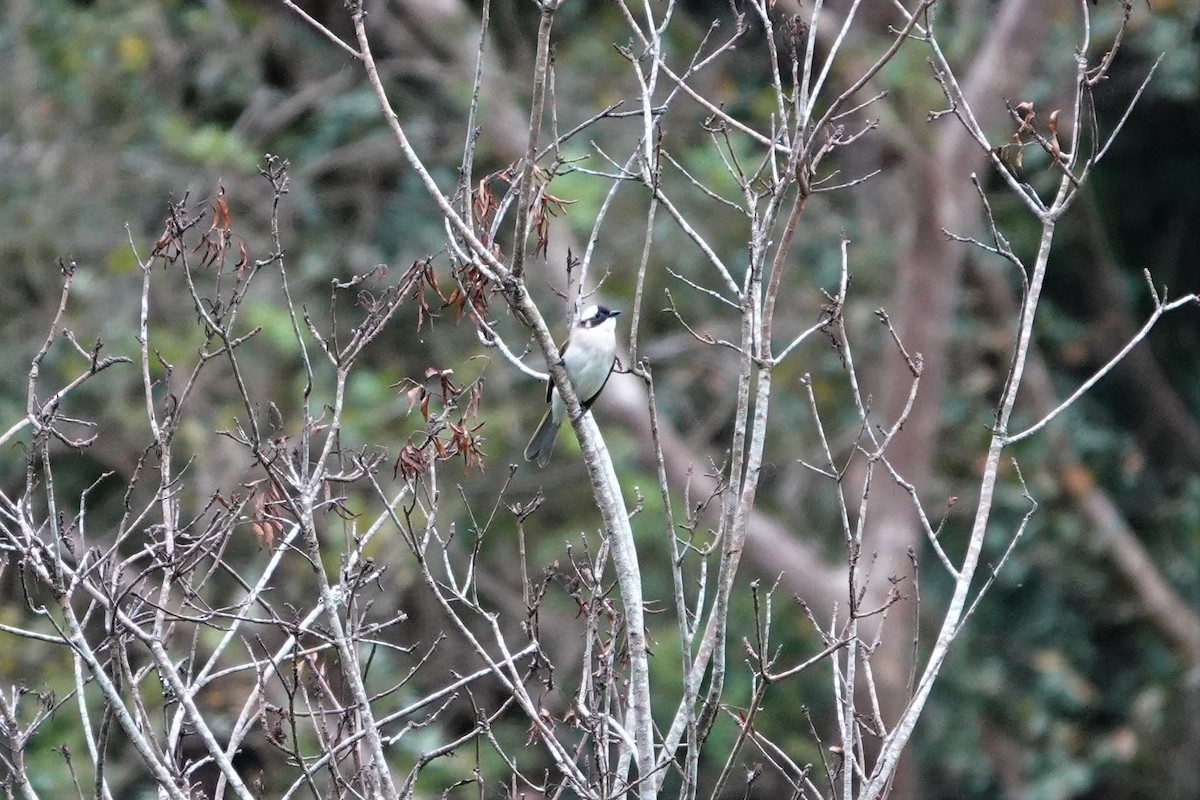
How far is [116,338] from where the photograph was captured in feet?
27.2

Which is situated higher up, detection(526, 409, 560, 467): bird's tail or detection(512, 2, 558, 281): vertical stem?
→ detection(512, 2, 558, 281): vertical stem

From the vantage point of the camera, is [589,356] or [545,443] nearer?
[589,356]

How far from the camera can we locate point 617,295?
30.1 ft

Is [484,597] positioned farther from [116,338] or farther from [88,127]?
[88,127]

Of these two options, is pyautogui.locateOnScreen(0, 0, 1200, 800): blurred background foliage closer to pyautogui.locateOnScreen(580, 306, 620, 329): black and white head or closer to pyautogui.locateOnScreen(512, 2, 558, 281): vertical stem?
pyautogui.locateOnScreen(580, 306, 620, 329): black and white head

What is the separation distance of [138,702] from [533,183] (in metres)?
1.47

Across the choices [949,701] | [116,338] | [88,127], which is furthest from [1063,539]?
[88,127]

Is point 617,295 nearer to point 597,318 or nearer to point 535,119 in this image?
point 597,318

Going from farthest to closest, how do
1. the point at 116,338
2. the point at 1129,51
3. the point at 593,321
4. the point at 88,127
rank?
the point at 1129,51, the point at 88,127, the point at 116,338, the point at 593,321

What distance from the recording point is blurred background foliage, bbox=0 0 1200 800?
8570 millimetres

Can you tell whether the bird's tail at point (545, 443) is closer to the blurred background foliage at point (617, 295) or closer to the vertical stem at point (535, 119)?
the blurred background foliage at point (617, 295)

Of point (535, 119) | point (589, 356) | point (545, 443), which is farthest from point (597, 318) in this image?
point (535, 119)

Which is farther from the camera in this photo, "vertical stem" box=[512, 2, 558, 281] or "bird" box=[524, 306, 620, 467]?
"bird" box=[524, 306, 620, 467]

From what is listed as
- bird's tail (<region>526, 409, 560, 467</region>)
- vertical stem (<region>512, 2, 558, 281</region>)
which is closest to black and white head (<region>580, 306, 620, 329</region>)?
bird's tail (<region>526, 409, 560, 467</region>)
